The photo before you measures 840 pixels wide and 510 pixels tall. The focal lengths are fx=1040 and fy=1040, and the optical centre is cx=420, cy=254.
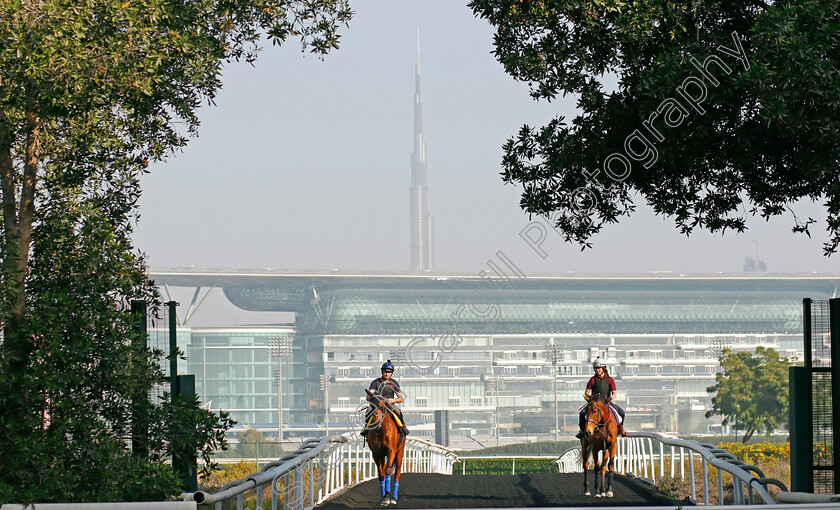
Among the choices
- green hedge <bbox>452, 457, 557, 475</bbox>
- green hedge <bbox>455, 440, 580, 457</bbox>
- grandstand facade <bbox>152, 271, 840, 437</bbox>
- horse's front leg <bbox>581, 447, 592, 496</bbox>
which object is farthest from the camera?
grandstand facade <bbox>152, 271, 840, 437</bbox>

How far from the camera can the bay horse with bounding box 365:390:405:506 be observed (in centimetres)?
1553

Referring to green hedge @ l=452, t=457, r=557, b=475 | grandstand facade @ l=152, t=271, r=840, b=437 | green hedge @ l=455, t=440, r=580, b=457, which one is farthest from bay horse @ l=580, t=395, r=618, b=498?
grandstand facade @ l=152, t=271, r=840, b=437

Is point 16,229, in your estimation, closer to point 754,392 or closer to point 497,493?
point 497,493

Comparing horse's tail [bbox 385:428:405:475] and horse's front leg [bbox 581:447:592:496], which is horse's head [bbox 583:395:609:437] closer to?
horse's front leg [bbox 581:447:592:496]

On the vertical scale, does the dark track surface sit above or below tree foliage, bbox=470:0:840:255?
below

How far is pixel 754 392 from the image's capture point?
82875 millimetres

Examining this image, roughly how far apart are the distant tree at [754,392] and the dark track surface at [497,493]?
6140 cm

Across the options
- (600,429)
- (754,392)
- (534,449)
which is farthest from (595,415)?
(534,449)

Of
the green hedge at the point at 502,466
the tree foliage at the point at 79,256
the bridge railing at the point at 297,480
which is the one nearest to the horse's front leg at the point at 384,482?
the bridge railing at the point at 297,480

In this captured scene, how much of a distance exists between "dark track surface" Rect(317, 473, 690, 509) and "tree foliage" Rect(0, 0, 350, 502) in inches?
254

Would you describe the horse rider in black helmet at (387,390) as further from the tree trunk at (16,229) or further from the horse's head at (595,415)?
the tree trunk at (16,229)

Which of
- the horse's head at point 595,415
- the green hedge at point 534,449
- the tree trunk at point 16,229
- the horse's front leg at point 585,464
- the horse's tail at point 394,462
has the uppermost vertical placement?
the tree trunk at point 16,229

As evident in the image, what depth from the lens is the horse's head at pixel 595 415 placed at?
53.8 feet

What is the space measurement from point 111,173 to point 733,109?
687cm
